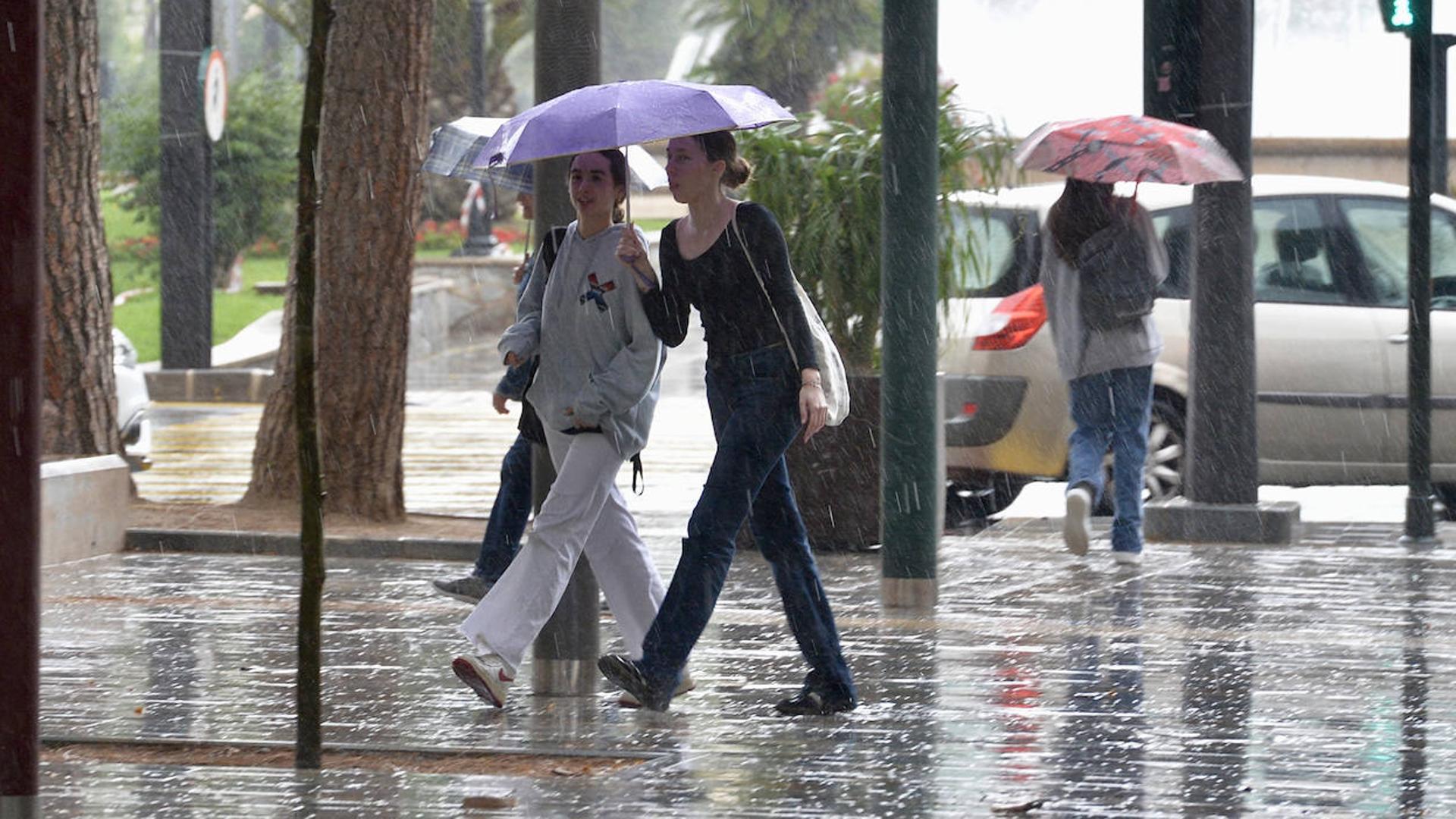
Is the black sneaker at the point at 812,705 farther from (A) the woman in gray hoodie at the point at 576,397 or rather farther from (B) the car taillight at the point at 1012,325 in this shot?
(B) the car taillight at the point at 1012,325

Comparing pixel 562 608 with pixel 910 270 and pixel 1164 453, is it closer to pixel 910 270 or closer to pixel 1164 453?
pixel 910 270

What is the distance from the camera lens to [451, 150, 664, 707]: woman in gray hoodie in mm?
6582

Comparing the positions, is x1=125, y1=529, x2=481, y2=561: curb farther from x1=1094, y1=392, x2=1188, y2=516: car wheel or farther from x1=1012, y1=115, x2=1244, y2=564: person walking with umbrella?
x1=1094, y1=392, x2=1188, y2=516: car wheel

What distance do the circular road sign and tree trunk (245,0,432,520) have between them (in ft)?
30.9

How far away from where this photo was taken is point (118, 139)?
3244 centimetres

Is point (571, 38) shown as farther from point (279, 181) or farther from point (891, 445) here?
point (279, 181)

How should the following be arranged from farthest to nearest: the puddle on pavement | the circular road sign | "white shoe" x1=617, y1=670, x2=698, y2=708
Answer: the circular road sign
"white shoe" x1=617, y1=670, x2=698, y2=708
the puddle on pavement

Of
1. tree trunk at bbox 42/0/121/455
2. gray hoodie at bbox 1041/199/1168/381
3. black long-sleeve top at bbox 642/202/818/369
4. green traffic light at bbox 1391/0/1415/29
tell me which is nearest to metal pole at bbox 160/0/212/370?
tree trunk at bbox 42/0/121/455

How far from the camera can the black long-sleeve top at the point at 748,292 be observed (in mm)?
6434

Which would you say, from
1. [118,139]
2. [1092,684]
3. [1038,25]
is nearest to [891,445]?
[1092,684]

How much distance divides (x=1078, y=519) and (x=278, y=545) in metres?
3.76

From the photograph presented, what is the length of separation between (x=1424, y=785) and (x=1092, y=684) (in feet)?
5.21

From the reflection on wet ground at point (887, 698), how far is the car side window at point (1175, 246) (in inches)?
80.7

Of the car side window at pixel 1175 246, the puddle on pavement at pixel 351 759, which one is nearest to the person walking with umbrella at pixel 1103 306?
the car side window at pixel 1175 246
